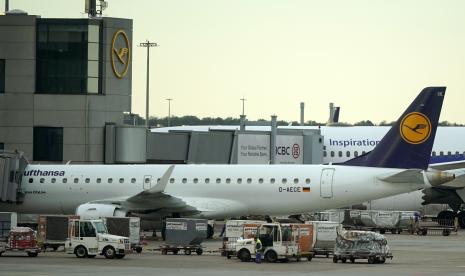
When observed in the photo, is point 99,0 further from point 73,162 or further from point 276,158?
point 276,158

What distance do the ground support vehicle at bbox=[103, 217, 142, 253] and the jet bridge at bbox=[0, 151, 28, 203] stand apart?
11.8m

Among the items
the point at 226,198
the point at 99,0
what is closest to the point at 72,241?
the point at 226,198

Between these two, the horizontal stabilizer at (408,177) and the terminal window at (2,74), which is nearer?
the horizontal stabilizer at (408,177)

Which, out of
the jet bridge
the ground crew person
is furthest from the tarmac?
the jet bridge

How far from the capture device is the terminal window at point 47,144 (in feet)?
212

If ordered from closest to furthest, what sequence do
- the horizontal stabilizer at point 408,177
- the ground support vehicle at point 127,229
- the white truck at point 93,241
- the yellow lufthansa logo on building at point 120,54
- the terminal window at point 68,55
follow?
the white truck at point 93,241 < the ground support vehicle at point 127,229 < the horizontal stabilizer at point 408,177 < the terminal window at point 68,55 < the yellow lufthansa logo on building at point 120,54

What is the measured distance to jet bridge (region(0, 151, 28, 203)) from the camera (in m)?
58.9

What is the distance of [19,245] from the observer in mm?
45844

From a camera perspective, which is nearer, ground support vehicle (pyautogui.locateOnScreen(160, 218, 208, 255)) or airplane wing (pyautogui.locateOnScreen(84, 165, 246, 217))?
ground support vehicle (pyautogui.locateOnScreen(160, 218, 208, 255))

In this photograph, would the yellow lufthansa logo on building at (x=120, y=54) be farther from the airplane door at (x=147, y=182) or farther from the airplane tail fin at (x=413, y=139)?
the airplane tail fin at (x=413, y=139)

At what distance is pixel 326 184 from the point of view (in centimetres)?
5497

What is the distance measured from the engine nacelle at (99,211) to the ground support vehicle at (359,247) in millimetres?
15080

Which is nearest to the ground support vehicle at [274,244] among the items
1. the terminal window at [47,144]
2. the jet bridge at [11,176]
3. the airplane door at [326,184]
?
the airplane door at [326,184]

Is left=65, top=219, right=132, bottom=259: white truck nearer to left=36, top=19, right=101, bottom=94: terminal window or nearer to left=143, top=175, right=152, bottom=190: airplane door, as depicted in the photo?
left=143, top=175, right=152, bottom=190: airplane door
